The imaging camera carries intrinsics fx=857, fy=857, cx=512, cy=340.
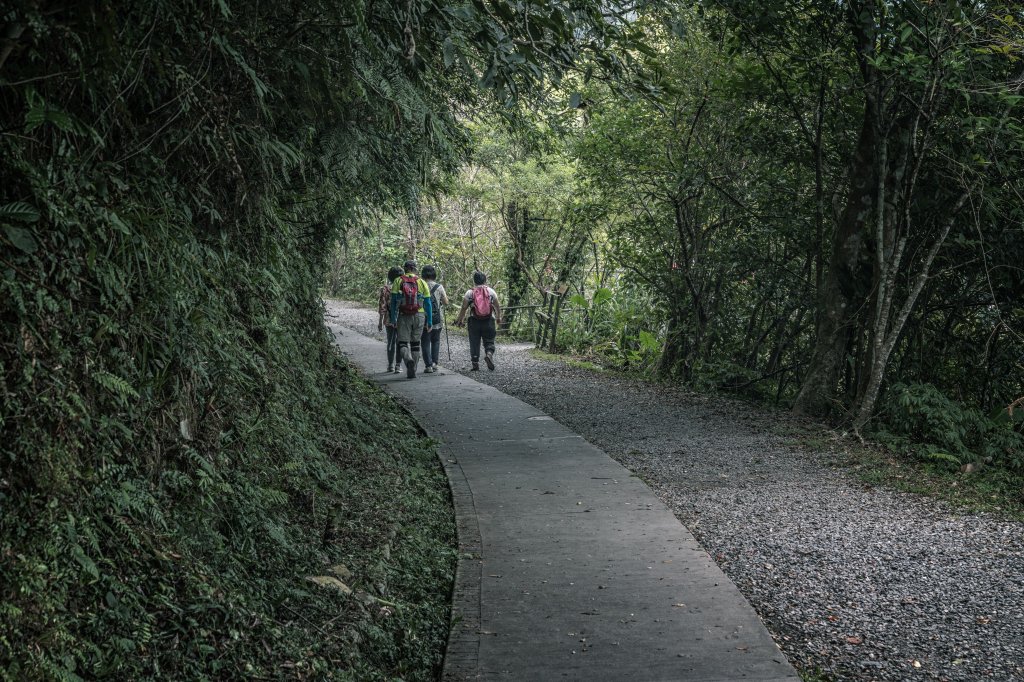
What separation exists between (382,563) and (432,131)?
330 centimetres

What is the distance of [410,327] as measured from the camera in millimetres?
13922

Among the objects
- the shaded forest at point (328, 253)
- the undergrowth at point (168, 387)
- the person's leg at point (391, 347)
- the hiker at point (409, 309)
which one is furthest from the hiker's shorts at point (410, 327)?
the undergrowth at point (168, 387)

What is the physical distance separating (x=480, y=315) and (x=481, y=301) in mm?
290

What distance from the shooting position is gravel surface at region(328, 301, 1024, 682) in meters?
4.60

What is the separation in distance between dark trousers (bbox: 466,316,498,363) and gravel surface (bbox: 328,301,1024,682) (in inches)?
192

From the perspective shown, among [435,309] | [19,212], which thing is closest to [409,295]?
[435,309]

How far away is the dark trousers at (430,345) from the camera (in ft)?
49.2

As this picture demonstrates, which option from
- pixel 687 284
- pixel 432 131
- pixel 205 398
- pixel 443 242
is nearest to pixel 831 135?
pixel 687 284

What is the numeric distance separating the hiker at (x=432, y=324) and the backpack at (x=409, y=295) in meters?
0.62

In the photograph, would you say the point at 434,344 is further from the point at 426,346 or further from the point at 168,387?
the point at 168,387

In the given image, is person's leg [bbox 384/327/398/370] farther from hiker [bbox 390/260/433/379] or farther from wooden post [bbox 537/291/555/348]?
wooden post [bbox 537/291/555/348]

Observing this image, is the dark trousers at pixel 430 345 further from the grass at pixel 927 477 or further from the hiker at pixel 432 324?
the grass at pixel 927 477

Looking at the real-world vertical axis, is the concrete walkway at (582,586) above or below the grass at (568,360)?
below

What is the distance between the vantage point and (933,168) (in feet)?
32.1
